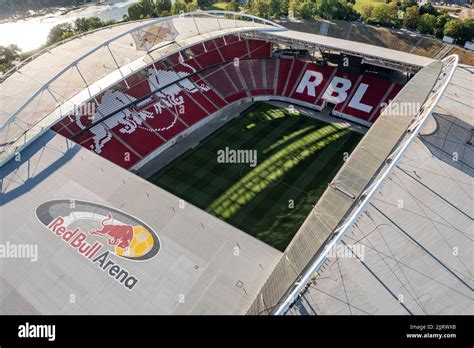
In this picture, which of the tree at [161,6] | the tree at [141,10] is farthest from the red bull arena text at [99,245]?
the tree at [161,6]

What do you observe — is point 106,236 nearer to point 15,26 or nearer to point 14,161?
point 14,161

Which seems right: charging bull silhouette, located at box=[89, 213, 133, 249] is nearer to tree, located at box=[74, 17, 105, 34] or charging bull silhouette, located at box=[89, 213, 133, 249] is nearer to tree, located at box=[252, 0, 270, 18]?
tree, located at box=[74, 17, 105, 34]

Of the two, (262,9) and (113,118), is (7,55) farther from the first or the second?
(262,9)

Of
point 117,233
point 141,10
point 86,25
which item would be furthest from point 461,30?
point 86,25

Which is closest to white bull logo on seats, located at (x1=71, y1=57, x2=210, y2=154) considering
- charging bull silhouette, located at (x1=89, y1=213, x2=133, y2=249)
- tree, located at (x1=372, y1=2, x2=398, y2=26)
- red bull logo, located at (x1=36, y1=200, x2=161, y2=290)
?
red bull logo, located at (x1=36, y1=200, x2=161, y2=290)

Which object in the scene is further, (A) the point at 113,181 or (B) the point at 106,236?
(A) the point at 113,181
